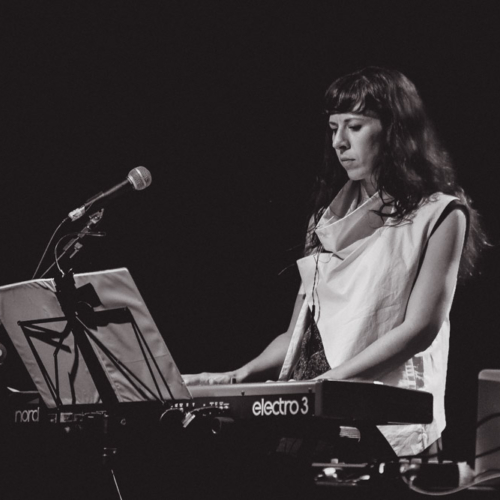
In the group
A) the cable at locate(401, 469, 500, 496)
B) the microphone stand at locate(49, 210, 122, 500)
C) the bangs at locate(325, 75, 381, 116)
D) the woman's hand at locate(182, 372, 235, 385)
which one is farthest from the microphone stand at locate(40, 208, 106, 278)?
the cable at locate(401, 469, 500, 496)

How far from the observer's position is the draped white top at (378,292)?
224 centimetres

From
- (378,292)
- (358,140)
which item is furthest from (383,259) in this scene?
(358,140)

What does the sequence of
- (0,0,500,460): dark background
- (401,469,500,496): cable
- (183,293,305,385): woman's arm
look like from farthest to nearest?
(0,0,500,460): dark background
(183,293,305,385): woman's arm
(401,469,500,496): cable

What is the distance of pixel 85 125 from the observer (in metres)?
3.99

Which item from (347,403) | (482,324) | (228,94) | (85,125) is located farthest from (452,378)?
(85,125)

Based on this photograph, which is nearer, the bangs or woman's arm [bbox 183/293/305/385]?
the bangs

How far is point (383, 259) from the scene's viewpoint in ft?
7.61

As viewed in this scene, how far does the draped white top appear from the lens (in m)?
2.24

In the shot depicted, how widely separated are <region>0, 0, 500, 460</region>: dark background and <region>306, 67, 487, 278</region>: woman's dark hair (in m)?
0.83

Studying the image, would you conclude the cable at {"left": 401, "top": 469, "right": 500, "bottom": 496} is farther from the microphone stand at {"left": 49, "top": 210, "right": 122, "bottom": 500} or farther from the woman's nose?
the woman's nose

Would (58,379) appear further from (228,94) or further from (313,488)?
(228,94)

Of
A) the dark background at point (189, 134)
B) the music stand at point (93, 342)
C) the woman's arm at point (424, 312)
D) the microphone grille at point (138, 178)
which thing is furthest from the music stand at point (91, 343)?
the dark background at point (189, 134)

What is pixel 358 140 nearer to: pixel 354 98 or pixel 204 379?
pixel 354 98

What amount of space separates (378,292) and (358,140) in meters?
0.53
